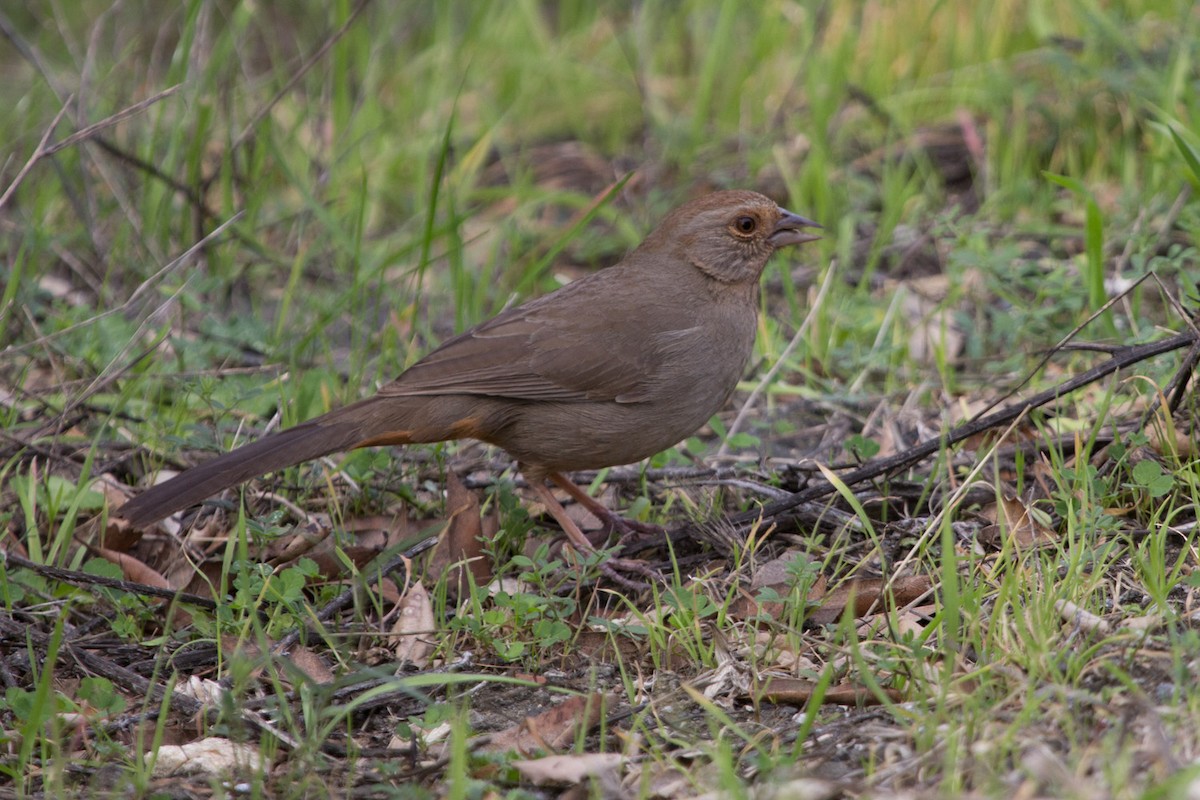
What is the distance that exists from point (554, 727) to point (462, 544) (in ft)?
3.48

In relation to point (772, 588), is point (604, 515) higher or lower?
lower

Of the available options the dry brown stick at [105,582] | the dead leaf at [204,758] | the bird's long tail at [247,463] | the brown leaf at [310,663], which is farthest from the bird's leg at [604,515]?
Answer: the dead leaf at [204,758]

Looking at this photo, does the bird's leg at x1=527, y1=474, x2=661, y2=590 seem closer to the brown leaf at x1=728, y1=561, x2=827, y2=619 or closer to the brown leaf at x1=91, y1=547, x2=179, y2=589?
the brown leaf at x1=728, y1=561, x2=827, y2=619

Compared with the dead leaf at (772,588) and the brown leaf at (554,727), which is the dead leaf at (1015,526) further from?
the brown leaf at (554,727)

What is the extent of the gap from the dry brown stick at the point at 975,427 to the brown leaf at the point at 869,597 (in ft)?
1.03

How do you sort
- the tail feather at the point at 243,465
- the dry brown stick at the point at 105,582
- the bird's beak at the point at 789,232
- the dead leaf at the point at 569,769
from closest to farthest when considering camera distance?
the dead leaf at the point at 569,769
the dry brown stick at the point at 105,582
the tail feather at the point at 243,465
the bird's beak at the point at 789,232

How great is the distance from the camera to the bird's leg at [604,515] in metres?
4.25

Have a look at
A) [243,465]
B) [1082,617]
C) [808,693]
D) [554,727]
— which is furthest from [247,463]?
[1082,617]

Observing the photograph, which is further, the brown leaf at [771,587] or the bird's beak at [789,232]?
the bird's beak at [789,232]

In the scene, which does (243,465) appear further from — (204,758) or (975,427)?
(975,427)

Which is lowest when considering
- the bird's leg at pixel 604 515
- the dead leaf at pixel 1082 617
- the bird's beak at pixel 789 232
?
the bird's leg at pixel 604 515

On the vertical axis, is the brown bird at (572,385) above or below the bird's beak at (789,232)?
below

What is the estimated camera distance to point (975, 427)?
381cm

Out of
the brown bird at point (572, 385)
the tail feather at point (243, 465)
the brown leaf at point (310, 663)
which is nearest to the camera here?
the brown leaf at point (310, 663)
